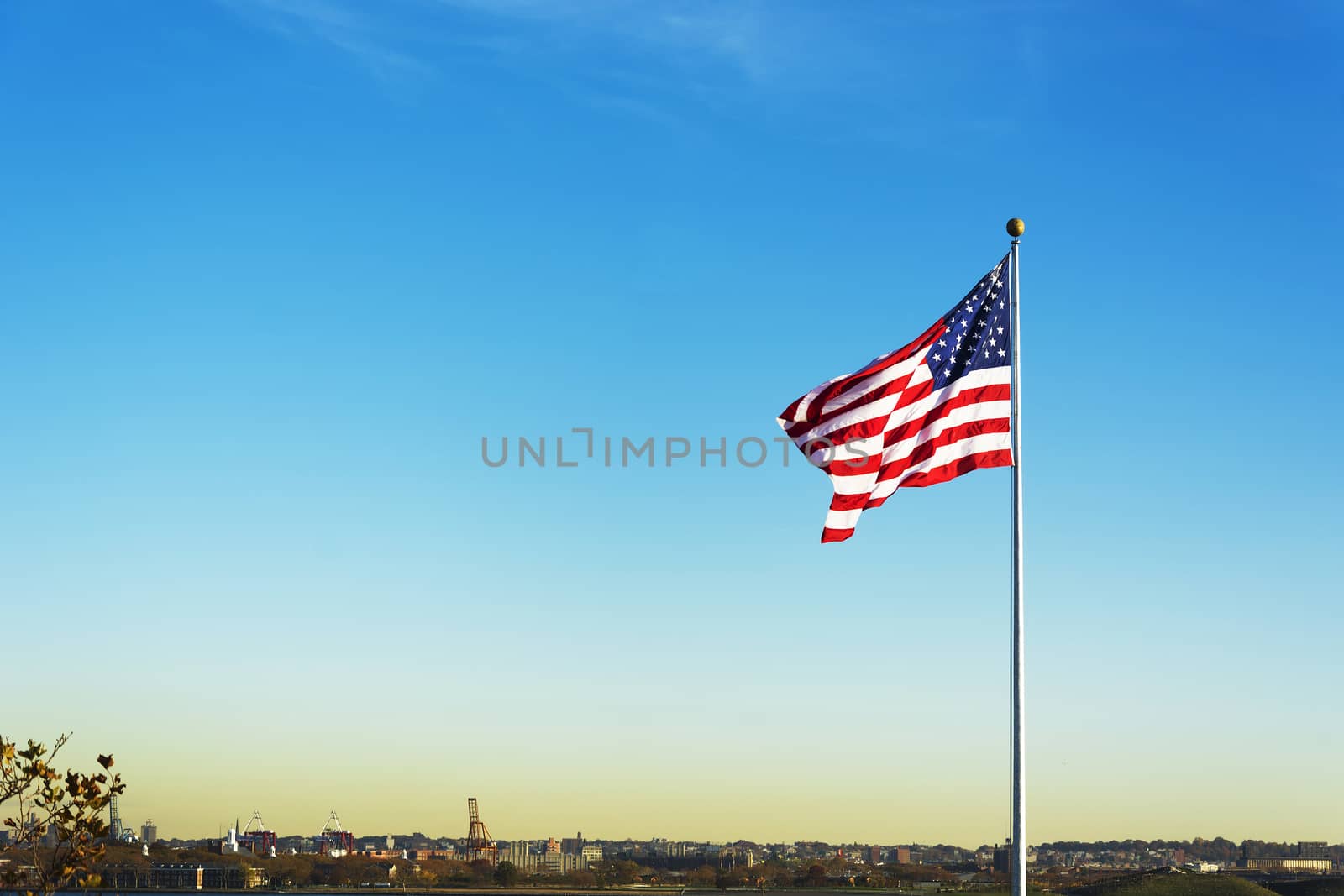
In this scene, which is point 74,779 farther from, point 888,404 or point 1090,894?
point 1090,894

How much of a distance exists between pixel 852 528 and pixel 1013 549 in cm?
278

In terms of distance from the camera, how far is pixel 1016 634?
23859 mm

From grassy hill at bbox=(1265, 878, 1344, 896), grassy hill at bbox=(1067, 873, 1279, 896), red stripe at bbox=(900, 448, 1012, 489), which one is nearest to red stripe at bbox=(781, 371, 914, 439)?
red stripe at bbox=(900, 448, 1012, 489)

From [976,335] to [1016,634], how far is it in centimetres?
515

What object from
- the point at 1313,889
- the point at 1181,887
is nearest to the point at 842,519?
the point at 1181,887

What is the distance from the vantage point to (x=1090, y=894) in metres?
197

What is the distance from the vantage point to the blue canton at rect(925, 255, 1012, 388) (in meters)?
25.3

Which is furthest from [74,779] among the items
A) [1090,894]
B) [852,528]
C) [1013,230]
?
[1090,894]

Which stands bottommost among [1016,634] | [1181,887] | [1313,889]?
[1313,889]

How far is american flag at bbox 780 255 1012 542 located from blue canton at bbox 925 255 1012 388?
14 mm

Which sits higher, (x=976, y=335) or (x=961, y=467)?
(x=976, y=335)

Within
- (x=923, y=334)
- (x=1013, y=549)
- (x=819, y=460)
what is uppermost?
(x=923, y=334)

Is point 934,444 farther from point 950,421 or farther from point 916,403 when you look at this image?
point 916,403

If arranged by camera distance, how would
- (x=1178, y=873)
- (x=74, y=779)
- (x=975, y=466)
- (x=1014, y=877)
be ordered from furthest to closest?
(x=1178, y=873) < (x=975, y=466) < (x=1014, y=877) < (x=74, y=779)
